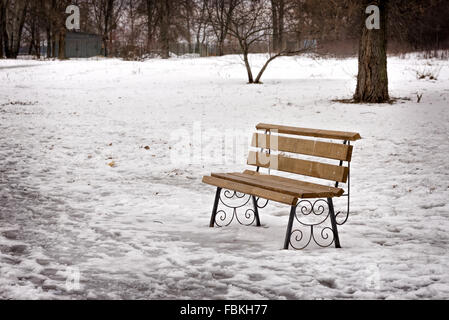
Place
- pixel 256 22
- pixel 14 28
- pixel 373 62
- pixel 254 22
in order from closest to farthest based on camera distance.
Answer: pixel 373 62 < pixel 254 22 < pixel 256 22 < pixel 14 28

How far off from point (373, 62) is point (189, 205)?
31.0 ft

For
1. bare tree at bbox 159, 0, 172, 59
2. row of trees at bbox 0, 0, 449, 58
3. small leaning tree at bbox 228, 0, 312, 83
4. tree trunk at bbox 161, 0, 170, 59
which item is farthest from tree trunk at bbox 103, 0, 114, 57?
small leaning tree at bbox 228, 0, 312, 83

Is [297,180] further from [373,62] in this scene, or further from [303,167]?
[373,62]

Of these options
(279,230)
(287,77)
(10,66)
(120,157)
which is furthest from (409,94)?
(10,66)

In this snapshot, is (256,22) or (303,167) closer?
(303,167)

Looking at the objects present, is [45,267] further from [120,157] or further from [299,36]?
[299,36]

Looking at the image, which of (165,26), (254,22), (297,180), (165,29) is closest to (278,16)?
Result: (254,22)

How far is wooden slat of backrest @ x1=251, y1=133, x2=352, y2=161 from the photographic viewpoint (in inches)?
213

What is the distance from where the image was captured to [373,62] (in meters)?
15.0

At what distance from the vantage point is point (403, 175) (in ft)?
27.2

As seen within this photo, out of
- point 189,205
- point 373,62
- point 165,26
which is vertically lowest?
point 189,205

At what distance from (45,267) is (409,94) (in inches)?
578

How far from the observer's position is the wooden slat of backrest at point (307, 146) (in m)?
5.42
